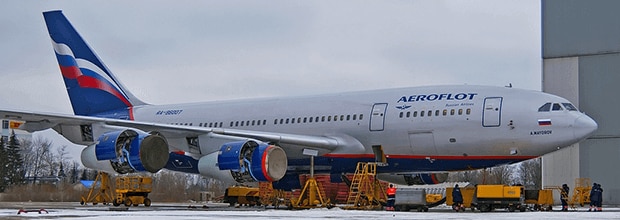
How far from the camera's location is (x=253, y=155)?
1093 inches

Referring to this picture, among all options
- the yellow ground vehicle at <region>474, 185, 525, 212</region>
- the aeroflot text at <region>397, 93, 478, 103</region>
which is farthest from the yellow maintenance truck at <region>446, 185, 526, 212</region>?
the aeroflot text at <region>397, 93, 478, 103</region>

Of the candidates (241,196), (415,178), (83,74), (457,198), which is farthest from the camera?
(83,74)

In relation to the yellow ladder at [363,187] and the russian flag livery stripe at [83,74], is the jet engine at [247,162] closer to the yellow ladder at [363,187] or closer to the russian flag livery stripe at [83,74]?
the yellow ladder at [363,187]

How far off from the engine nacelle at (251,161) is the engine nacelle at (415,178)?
16.2 ft

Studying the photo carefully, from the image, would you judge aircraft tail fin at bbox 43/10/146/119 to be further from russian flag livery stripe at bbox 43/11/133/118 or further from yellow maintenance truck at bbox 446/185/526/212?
yellow maintenance truck at bbox 446/185/526/212

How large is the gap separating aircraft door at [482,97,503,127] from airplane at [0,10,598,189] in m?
0.03

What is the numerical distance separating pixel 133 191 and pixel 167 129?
4.23 m

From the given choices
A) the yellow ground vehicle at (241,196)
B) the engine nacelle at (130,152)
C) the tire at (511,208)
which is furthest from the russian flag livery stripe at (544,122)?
the yellow ground vehicle at (241,196)

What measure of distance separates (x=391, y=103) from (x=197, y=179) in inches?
1859

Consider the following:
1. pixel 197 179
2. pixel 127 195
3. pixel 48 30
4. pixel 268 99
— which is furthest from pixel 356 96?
pixel 197 179

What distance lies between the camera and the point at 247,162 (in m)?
27.8

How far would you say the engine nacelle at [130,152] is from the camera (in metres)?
27.7

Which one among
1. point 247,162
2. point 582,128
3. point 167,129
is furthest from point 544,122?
point 167,129

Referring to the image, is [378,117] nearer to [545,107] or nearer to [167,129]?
[545,107]
